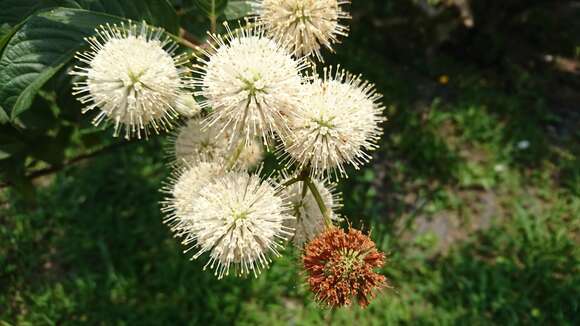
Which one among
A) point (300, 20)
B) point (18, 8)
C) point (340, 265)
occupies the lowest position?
point (340, 265)

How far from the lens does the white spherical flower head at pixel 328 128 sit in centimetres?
165

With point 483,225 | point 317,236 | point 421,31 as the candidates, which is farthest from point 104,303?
point 421,31

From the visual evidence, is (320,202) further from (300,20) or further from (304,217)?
(300,20)

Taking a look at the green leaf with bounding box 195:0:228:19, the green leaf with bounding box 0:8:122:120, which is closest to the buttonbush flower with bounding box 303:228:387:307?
the green leaf with bounding box 195:0:228:19

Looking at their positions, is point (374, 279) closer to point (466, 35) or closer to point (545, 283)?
point (545, 283)

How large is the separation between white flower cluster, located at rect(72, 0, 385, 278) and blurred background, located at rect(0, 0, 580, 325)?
69 centimetres

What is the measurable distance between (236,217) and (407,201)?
2.76 m

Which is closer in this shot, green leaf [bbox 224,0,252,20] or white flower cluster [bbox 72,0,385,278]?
white flower cluster [bbox 72,0,385,278]

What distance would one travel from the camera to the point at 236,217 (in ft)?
5.36

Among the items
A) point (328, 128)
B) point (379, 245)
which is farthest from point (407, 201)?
point (328, 128)

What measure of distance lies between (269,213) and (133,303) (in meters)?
2.11

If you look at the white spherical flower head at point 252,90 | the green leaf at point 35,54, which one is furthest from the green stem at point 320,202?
the green leaf at point 35,54

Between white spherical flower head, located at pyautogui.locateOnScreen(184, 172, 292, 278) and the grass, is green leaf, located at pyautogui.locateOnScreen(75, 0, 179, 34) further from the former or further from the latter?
the grass

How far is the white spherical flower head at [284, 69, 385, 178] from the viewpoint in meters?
1.65
